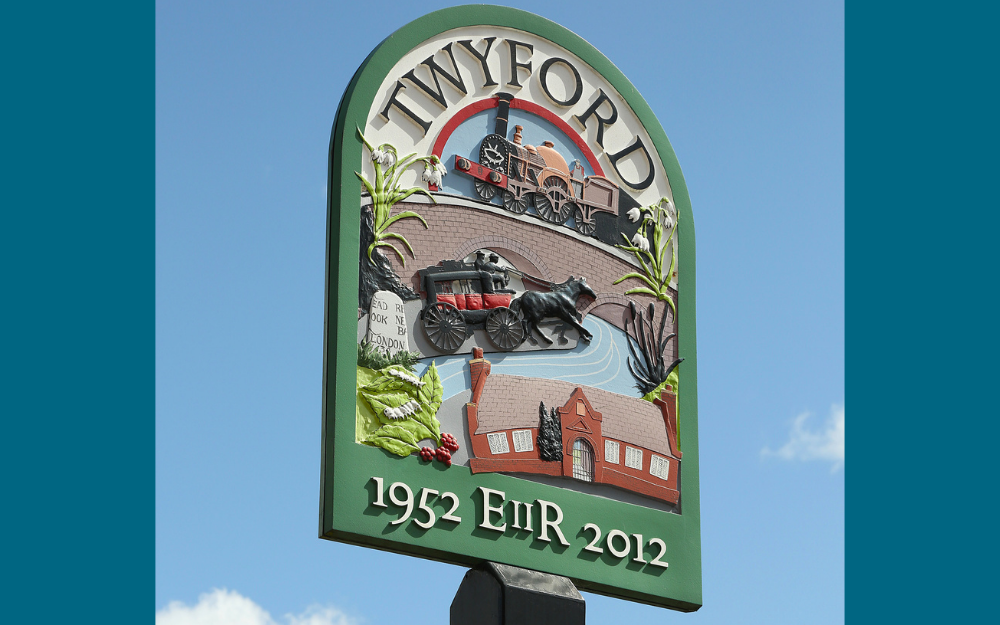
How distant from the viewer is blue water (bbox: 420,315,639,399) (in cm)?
1122

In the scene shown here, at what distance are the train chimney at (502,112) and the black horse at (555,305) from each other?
1404 millimetres

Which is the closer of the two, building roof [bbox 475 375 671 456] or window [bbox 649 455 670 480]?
building roof [bbox 475 375 671 456]

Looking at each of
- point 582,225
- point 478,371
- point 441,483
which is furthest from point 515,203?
point 441,483

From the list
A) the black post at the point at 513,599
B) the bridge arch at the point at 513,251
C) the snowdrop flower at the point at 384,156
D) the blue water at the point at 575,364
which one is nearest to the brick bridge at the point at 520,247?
the bridge arch at the point at 513,251

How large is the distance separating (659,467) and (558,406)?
1113mm

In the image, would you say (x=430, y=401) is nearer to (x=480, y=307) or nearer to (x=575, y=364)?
(x=480, y=307)

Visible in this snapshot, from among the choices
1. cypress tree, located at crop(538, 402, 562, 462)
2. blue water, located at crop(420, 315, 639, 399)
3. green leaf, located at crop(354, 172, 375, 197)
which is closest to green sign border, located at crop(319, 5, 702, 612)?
green leaf, located at crop(354, 172, 375, 197)

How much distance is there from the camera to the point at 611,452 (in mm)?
11750

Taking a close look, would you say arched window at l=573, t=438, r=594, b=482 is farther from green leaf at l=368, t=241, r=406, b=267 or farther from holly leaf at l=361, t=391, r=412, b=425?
green leaf at l=368, t=241, r=406, b=267

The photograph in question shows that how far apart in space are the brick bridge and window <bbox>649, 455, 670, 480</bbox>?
3.41ft

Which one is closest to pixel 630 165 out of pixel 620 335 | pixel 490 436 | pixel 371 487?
pixel 620 335

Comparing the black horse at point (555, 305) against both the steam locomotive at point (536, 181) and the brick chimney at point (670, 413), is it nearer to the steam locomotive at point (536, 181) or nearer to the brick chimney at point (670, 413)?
the steam locomotive at point (536, 181)

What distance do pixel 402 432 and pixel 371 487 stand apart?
532mm

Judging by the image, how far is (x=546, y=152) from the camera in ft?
41.1
